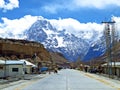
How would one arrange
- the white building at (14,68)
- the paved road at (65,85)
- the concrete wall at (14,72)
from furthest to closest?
the concrete wall at (14,72) → the white building at (14,68) → the paved road at (65,85)

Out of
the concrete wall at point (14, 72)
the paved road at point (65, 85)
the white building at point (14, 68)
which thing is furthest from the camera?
the concrete wall at point (14, 72)

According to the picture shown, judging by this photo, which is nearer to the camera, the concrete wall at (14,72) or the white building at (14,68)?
the white building at (14,68)

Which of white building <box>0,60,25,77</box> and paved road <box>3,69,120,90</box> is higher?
white building <box>0,60,25,77</box>

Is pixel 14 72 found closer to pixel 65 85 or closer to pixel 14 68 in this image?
pixel 14 68

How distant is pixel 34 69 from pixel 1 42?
181 feet

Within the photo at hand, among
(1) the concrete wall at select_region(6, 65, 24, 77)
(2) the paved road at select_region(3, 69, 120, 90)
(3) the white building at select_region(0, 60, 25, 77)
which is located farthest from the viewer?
(1) the concrete wall at select_region(6, 65, 24, 77)

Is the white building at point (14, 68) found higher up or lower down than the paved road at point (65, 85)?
higher up

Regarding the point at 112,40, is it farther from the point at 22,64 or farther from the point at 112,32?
the point at 22,64

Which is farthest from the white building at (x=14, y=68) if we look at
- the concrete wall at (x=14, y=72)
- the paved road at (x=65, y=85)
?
the paved road at (x=65, y=85)

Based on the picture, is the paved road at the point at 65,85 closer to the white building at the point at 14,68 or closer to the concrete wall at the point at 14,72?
the white building at the point at 14,68

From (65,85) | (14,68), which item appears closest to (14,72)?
(14,68)

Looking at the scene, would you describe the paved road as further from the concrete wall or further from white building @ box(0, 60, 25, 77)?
the concrete wall

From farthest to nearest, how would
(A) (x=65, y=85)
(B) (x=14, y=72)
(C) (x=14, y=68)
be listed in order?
(B) (x=14, y=72) → (C) (x=14, y=68) → (A) (x=65, y=85)

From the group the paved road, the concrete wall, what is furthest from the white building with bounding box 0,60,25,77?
the paved road
